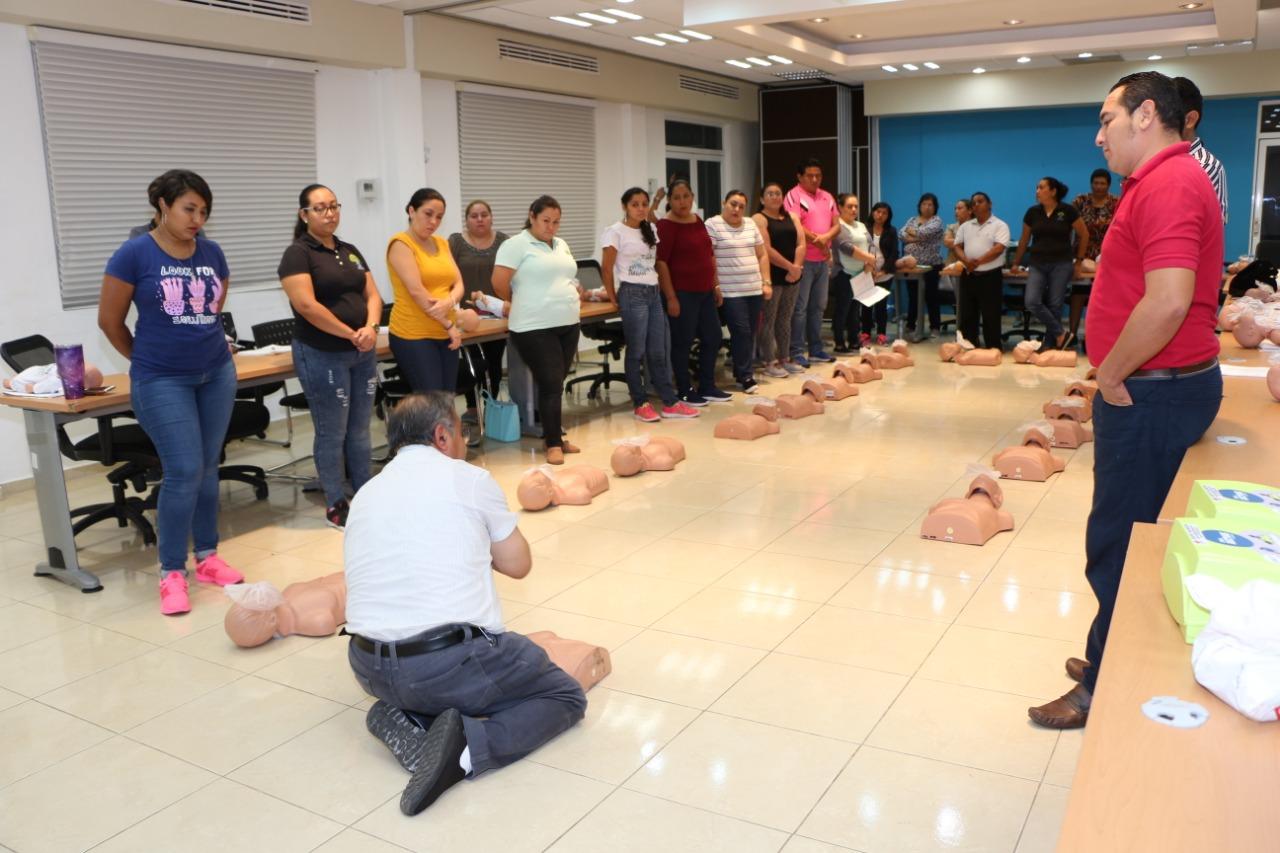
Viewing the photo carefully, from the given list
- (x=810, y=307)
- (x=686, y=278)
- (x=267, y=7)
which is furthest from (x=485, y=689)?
(x=810, y=307)

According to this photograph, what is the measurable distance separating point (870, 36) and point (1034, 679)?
8.35 m

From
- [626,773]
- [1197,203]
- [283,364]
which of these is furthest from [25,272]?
[1197,203]

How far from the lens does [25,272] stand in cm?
598

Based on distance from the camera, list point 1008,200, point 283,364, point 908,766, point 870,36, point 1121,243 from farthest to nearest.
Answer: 1. point 1008,200
2. point 870,36
3. point 283,364
4. point 908,766
5. point 1121,243

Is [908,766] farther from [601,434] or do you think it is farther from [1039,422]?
[601,434]

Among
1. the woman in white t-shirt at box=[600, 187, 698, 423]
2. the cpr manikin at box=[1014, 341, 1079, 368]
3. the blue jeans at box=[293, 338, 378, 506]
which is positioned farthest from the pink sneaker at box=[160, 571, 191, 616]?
the cpr manikin at box=[1014, 341, 1079, 368]

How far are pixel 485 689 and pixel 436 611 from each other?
26 centimetres

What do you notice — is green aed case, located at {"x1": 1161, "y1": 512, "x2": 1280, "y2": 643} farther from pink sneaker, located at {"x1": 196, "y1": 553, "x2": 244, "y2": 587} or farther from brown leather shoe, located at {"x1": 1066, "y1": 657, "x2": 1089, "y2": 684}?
Answer: pink sneaker, located at {"x1": 196, "y1": 553, "x2": 244, "y2": 587}

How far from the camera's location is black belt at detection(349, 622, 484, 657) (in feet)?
8.71

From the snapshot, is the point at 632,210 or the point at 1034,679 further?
the point at 632,210

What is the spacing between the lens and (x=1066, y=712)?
9.36 ft

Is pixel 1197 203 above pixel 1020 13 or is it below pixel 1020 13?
below

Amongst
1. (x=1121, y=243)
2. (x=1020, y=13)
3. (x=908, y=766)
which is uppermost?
(x=1020, y=13)

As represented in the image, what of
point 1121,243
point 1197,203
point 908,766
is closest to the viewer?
point 1197,203
